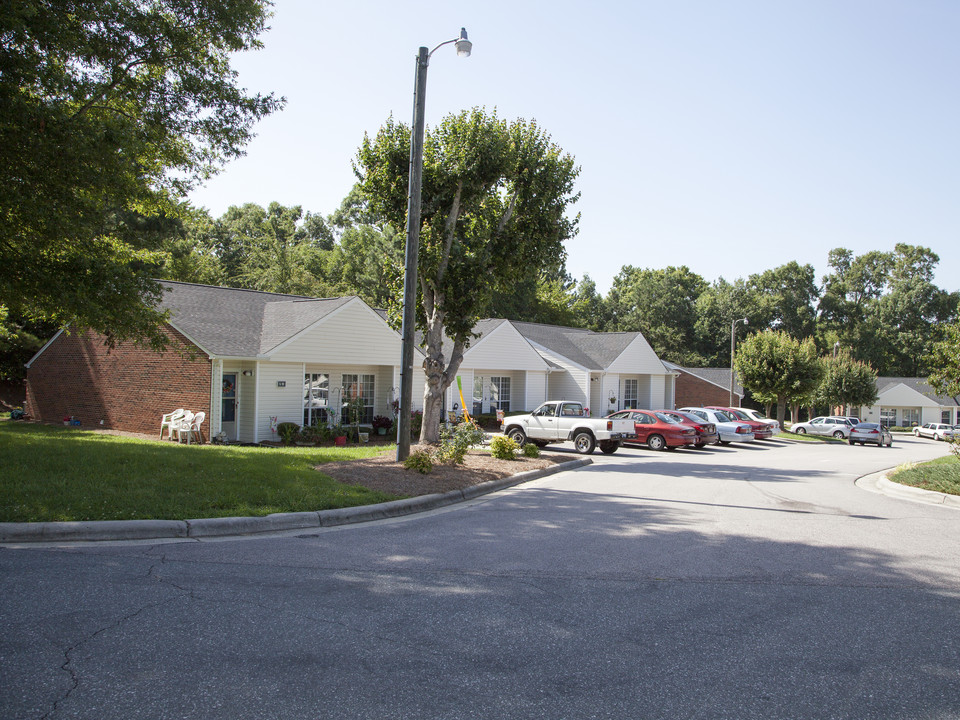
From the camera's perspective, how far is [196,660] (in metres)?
4.50

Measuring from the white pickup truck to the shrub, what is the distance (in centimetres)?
656

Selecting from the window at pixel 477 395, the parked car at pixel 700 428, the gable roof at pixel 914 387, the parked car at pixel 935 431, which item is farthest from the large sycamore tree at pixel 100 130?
the gable roof at pixel 914 387

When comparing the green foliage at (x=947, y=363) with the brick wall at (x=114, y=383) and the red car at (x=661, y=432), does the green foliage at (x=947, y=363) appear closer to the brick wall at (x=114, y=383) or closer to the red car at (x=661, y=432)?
the red car at (x=661, y=432)

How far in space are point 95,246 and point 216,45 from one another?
4659mm

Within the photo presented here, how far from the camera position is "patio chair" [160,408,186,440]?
19.9 meters

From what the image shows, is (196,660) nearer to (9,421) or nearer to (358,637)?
(358,637)

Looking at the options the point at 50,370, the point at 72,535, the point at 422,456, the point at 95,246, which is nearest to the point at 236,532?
the point at 72,535

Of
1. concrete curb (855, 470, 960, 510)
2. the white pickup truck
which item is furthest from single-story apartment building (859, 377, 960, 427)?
concrete curb (855, 470, 960, 510)

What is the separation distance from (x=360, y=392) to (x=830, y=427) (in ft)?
98.3

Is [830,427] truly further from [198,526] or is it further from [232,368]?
[198,526]

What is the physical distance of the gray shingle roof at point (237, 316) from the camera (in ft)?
68.6

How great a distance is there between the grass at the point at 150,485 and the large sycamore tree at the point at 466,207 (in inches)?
279

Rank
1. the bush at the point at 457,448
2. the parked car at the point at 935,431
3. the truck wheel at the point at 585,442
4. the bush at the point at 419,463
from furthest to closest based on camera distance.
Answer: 1. the parked car at the point at 935,431
2. the truck wheel at the point at 585,442
3. the bush at the point at 457,448
4. the bush at the point at 419,463

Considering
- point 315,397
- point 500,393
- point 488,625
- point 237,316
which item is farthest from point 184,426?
point 500,393
